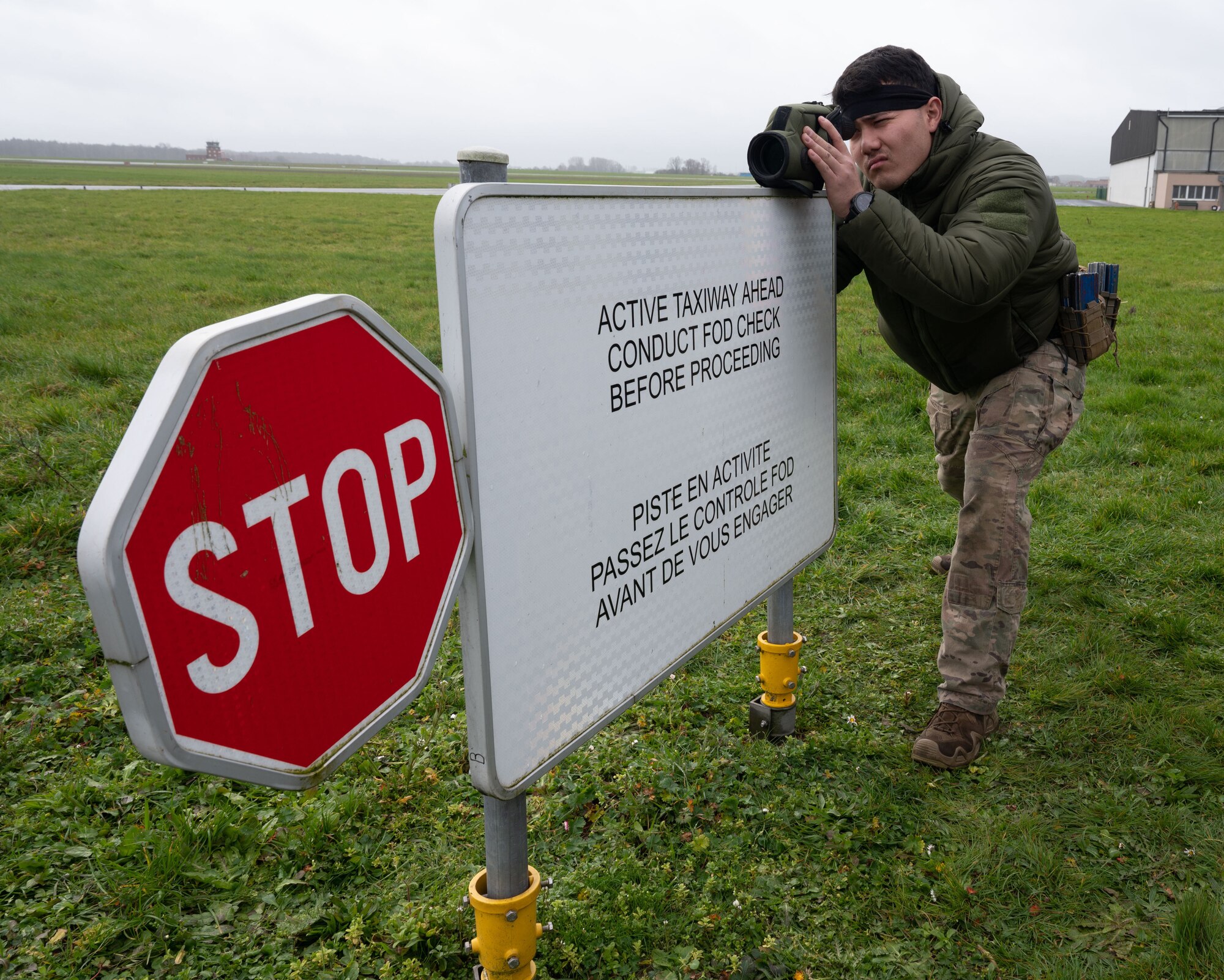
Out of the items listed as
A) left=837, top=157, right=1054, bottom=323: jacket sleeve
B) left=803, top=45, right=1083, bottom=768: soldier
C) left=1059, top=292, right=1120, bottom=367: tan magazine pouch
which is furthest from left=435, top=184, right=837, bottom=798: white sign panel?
left=1059, top=292, right=1120, bottom=367: tan magazine pouch

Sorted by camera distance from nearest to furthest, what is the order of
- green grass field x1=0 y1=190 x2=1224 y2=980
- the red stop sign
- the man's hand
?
the red stop sign
green grass field x1=0 y1=190 x2=1224 y2=980
the man's hand

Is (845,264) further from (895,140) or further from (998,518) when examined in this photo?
(998,518)

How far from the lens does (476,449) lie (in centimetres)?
A: 147

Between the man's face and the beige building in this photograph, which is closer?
the man's face

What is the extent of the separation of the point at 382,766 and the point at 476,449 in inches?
74.4

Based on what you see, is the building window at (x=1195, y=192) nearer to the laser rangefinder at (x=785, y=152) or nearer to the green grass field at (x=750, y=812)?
the green grass field at (x=750, y=812)

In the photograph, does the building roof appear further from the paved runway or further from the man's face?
the man's face

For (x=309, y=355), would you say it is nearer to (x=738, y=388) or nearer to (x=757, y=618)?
(x=738, y=388)

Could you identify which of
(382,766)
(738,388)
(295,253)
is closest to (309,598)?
(738,388)

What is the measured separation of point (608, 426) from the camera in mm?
1827

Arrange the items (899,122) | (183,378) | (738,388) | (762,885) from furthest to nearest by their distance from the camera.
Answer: (899,122) < (762,885) < (738,388) < (183,378)

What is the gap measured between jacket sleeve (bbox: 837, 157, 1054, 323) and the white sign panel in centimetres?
24

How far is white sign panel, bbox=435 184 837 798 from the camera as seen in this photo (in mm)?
1505

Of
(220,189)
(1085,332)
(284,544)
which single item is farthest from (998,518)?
(220,189)
